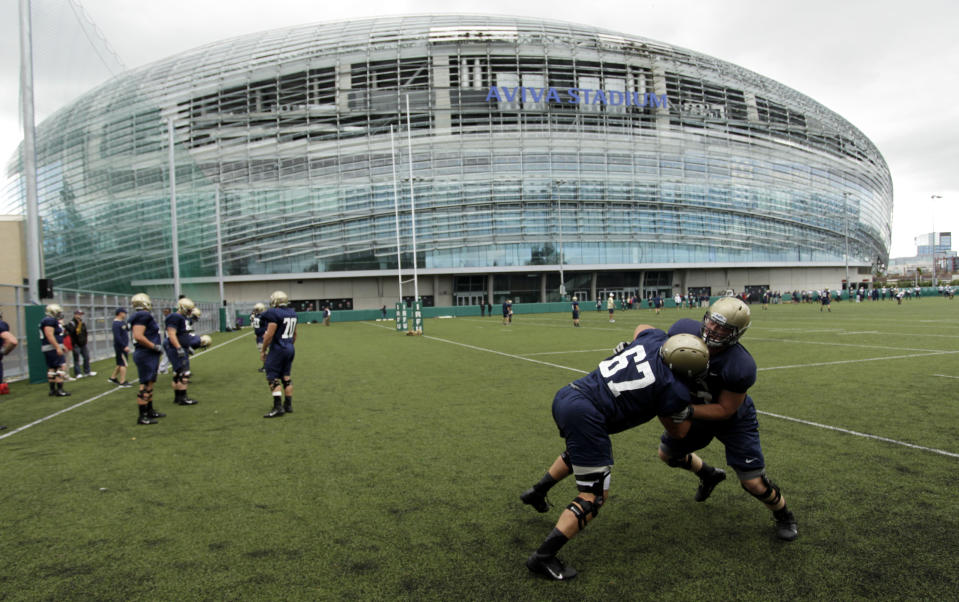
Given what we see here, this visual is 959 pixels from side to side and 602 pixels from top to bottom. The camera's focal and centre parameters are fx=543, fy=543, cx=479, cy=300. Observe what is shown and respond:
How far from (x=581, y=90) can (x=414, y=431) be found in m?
58.8

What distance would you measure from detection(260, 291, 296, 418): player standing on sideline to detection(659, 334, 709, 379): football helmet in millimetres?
6288

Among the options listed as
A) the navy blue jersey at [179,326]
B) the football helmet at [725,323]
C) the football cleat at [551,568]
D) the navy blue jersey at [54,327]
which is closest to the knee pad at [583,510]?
the football cleat at [551,568]

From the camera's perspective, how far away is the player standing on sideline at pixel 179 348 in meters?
9.64

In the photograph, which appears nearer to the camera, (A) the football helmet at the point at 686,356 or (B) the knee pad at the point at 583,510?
(A) the football helmet at the point at 686,356

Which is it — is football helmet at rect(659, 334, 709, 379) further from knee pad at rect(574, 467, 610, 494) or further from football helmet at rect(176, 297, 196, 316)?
football helmet at rect(176, 297, 196, 316)

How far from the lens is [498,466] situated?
553cm

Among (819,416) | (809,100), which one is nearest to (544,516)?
(819,416)

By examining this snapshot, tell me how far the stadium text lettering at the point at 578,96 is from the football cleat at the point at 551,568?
58210mm

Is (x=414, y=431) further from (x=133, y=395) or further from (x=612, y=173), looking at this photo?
(x=612, y=173)

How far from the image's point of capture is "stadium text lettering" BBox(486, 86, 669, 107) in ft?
189

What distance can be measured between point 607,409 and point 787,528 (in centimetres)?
168

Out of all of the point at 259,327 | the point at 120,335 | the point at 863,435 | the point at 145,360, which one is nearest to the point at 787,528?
the point at 863,435

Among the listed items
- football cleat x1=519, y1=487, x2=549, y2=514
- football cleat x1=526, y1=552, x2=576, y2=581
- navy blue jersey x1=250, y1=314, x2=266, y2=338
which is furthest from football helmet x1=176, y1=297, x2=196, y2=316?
football cleat x1=526, y1=552, x2=576, y2=581

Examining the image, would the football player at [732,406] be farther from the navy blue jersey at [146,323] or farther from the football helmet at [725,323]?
the navy blue jersey at [146,323]
